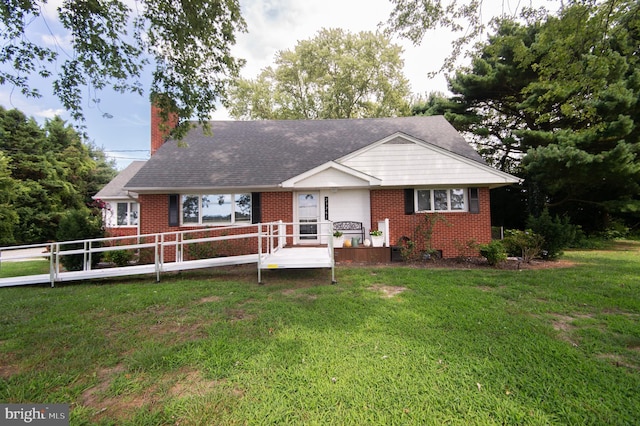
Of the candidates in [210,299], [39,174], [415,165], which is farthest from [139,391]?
[39,174]

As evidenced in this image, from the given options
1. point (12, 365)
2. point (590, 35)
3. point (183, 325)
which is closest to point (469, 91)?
point (590, 35)

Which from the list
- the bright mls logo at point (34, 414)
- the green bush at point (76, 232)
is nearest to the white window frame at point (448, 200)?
the bright mls logo at point (34, 414)

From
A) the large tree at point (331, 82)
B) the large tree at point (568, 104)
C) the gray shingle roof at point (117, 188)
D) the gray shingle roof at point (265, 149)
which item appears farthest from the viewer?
the large tree at point (331, 82)

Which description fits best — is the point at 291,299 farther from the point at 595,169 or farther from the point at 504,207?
the point at 504,207

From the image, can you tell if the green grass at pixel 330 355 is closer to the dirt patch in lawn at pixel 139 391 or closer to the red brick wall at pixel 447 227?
the dirt patch in lawn at pixel 139 391

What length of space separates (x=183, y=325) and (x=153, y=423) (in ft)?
6.53

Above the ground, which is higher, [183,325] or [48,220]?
[48,220]

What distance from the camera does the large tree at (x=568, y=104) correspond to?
6.62 m

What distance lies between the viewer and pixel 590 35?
6500 millimetres

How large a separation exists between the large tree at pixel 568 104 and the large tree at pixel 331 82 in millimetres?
9791

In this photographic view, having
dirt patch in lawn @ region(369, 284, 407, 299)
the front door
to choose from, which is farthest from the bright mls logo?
the front door

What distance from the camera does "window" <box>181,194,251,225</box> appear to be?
1038 cm

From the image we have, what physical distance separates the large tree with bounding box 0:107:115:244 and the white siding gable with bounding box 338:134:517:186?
18.5 m

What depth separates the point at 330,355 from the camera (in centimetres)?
305
